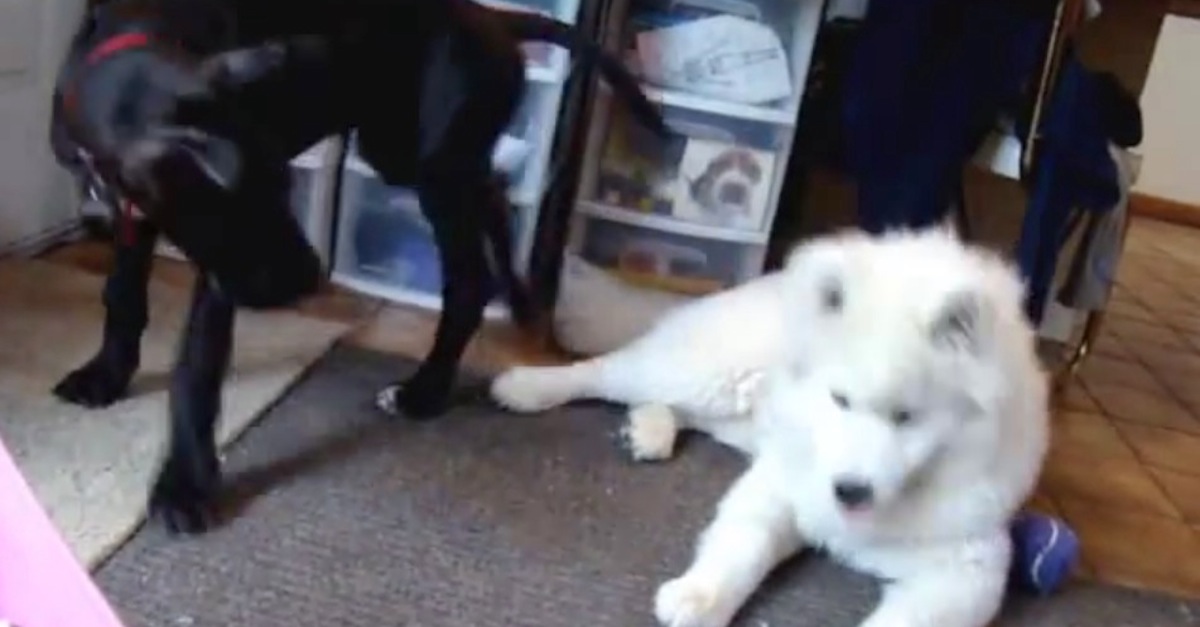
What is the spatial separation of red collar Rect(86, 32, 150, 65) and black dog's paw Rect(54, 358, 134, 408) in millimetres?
518

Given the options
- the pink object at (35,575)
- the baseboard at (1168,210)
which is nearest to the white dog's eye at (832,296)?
the pink object at (35,575)

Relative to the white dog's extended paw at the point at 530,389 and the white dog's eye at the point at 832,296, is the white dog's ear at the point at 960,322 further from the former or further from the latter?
the white dog's extended paw at the point at 530,389

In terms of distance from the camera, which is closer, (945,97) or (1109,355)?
(945,97)

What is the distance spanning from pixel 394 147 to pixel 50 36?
92 cm

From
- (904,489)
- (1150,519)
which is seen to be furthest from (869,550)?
(1150,519)

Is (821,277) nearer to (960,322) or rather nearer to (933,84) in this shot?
(960,322)

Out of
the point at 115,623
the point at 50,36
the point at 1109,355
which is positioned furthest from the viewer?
the point at 1109,355

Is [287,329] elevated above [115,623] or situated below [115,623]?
below

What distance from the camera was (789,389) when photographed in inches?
66.9

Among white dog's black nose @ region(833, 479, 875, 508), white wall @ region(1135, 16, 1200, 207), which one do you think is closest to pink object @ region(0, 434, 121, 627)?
white dog's black nose @ region(833, 479, 875, 508)

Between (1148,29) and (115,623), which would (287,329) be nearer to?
(115,623)

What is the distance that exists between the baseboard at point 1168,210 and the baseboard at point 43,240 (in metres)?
3.82

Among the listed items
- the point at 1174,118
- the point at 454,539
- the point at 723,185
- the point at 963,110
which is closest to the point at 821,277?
the point at 454,539

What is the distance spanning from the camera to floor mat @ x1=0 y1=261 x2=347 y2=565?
5.39 ft
